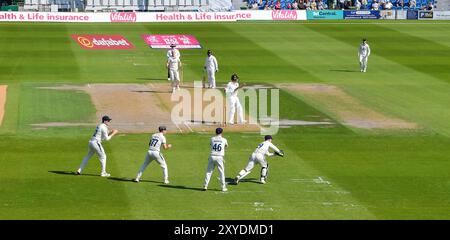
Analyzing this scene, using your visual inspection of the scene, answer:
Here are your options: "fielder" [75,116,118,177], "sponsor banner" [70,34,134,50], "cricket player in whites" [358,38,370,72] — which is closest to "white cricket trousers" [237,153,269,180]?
"fielder" [75,116,118,177]

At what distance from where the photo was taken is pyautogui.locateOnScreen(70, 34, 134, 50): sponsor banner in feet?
208

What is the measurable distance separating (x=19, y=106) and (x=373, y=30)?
3806 centimetres

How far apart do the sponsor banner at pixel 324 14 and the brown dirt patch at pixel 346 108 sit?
32503 mm

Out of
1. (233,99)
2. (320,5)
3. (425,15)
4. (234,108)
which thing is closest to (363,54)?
(234,108)

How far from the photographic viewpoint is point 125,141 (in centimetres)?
3472

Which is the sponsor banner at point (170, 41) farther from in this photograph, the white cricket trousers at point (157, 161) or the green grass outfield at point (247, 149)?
the white cricket trousers at point (157, 161)

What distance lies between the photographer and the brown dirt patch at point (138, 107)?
3741 cm

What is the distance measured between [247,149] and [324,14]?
49.8m

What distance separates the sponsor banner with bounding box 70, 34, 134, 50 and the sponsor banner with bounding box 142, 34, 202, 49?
1.55 metres

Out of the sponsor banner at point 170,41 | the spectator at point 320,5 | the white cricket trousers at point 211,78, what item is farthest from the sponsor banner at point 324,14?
the white cricket trousers at point 211,78

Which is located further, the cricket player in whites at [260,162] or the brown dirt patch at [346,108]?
the brown dirt patch at [346,108]

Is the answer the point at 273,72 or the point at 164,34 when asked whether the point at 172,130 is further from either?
the point at 164,34

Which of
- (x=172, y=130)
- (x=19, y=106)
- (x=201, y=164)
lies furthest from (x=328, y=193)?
(x=19, y=106)

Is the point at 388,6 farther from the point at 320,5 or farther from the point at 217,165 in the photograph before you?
the point at 217,165
